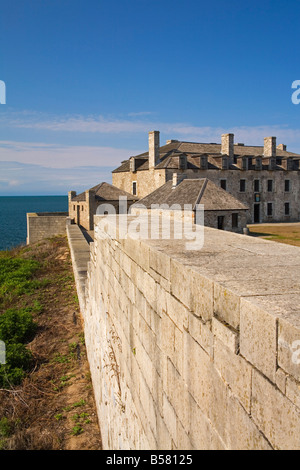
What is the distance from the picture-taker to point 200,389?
220 cm

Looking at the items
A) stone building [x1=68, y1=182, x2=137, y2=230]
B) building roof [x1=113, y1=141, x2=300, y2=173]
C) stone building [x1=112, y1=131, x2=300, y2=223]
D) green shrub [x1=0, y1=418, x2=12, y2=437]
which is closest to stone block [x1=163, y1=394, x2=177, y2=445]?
green shrub [x1=0, y1=418, x2=12, y2=437]

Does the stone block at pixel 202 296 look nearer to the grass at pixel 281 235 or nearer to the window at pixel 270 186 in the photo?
the grass at pixel 281 235

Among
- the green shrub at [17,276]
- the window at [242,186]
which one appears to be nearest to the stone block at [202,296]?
the green shrub at [17,276]

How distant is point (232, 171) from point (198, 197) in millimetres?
14924

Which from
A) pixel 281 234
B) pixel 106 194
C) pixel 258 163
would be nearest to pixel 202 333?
pixel 281 234

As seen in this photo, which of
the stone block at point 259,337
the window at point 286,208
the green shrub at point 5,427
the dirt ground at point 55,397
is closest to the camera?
the stone block at point 259,337

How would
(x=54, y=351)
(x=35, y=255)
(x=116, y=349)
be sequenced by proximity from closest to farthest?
(x=116, y=349) → (x=54, y=351) → (x=35, y=255)

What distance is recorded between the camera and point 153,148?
33.9 metres

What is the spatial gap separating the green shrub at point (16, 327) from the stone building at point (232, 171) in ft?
76.5

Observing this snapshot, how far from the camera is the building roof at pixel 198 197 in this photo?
23906mm

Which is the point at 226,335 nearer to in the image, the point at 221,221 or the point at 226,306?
the point at 226,306
